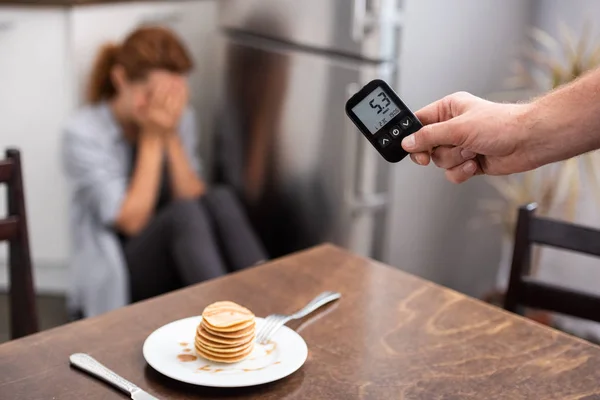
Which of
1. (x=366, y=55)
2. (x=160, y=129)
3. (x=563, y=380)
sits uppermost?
(x=366, y=55)

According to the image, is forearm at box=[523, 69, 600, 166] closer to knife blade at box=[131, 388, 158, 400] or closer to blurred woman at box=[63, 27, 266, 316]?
knife blade at box=[131, 388, 158, 400]

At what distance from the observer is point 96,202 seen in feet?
8.41

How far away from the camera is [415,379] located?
3.94 feet

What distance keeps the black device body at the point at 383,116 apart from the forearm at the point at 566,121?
0.54 ft

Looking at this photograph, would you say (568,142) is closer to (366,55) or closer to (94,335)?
(94,335)

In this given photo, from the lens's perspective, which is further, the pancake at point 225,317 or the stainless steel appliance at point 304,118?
the stainless steel appliance at point 304,118

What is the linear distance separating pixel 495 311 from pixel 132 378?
586 mm

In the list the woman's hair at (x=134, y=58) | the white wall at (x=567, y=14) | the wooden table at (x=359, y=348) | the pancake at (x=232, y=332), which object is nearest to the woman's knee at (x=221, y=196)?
the woman's hair at (x=134, y=58)

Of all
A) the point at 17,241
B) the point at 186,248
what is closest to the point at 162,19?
the point at 186,248

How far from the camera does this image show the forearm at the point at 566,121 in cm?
120

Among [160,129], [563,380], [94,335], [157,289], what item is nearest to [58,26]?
[160,129]

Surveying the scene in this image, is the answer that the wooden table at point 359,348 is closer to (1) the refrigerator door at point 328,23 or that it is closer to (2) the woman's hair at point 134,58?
(1) the refrigerator door at point 328,23

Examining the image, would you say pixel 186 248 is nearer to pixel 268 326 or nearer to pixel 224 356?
pixel 268 326

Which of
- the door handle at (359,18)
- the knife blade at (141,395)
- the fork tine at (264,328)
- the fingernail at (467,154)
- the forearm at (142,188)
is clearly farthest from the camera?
the forearm at (142,188)
